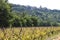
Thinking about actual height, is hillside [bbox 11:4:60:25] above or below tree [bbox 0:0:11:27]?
below

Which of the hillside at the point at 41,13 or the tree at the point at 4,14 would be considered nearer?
the tree at the point at 4,14

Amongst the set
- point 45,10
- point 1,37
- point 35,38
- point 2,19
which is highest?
point 1,37

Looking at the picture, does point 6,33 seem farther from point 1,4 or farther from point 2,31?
point 1,4

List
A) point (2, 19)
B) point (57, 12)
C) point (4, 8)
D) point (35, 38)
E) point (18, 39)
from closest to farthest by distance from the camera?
point (18, 39), point (35, 38), point (2, 19), point (4, 8), point (57, 12)

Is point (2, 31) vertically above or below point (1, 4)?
above

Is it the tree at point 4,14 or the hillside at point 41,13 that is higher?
the tree at point 4,14

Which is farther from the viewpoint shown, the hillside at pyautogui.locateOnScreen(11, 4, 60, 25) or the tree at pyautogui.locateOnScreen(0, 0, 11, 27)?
the hillside at pyautogui.locateOnScreen(11, 4, 60, 25)

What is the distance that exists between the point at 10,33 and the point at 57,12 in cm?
11111

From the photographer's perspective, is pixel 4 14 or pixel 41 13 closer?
pixel 4 14

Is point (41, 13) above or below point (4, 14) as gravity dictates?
below

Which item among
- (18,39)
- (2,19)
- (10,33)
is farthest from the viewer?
(2,19)

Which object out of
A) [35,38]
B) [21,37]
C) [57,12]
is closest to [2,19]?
[35,38]

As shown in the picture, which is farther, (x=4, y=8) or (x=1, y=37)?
(x=4, y=8)

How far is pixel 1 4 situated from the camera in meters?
47.8
